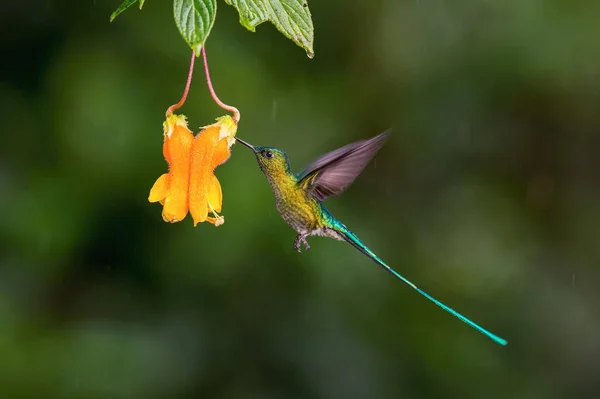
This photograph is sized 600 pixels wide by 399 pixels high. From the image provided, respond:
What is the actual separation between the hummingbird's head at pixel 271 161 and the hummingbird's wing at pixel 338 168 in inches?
2.1

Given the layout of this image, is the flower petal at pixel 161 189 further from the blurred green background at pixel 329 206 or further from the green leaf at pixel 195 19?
the blurred green background at pixel 329 206

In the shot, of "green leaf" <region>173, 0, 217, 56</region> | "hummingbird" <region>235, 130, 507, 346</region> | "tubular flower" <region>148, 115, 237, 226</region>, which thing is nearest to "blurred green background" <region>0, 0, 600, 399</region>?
"hummingbird" <region>235, 130, 507, 346</region>

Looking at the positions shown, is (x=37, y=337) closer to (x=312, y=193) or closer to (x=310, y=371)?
(x=310, y=371)

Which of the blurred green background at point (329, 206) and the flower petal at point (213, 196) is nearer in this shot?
the flower petal at point (213, 196)

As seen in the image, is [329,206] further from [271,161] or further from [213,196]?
[213,196]

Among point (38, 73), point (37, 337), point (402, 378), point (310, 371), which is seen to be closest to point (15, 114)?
point (38, 73)

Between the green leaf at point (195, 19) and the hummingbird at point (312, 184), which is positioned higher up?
the green leaf at point (195, 19)

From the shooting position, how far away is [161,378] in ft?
12.2

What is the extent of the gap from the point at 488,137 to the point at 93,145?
2057mm

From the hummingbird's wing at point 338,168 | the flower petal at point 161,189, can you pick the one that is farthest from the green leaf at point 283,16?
the flower petal at point 161,189

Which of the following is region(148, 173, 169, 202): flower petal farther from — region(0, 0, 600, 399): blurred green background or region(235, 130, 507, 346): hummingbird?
region(0, 0, 600, 399): blurred green background

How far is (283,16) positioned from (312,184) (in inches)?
14.1

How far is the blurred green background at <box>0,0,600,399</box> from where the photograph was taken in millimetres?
3670

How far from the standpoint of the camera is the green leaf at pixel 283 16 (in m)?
1.54
